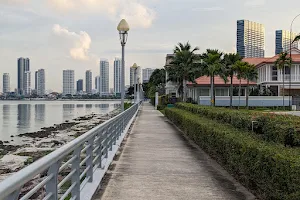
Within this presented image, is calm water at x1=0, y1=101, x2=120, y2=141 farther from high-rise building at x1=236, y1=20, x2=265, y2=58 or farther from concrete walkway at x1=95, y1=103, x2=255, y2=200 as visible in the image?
high-rise building at x1=236, y1=20, x2=265, y2=58

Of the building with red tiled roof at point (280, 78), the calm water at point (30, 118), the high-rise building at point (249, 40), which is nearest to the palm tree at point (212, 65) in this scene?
the building with red tiled roof at point (280, 78)

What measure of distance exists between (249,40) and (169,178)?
324 feet

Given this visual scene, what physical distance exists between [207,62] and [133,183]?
126 ft

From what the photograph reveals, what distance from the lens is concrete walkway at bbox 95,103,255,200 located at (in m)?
6.78

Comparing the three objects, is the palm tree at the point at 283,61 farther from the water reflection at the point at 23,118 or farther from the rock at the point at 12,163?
the rock at the point at 12,163

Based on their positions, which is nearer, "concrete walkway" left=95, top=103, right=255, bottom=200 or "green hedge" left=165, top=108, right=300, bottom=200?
"green hedge" left=165, top=108, right=300, bottom=200

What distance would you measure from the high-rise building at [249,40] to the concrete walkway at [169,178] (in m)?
92.9

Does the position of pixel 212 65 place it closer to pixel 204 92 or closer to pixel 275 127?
pixel 204 92

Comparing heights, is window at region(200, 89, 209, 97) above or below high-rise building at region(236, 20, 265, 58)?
below

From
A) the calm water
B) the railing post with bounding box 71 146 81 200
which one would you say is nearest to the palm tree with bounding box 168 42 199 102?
the calm water

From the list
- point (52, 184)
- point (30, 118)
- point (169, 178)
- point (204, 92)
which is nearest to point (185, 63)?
point (204, 92)

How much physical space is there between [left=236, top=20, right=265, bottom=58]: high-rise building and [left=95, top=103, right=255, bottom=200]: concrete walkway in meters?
92.9

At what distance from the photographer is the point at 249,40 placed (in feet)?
334

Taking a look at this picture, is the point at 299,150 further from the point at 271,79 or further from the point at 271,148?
the point at 271,79
